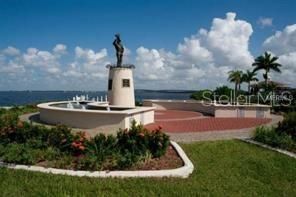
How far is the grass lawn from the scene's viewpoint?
21.3ft

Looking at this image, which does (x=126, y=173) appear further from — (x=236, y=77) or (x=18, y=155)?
(x=236, y=77)

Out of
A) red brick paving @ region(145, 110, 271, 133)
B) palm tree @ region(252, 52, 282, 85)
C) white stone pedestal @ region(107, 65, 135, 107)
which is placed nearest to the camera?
red brick paving @ region(145, 110, 271, 133)

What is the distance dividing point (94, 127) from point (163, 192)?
8774 millimetres

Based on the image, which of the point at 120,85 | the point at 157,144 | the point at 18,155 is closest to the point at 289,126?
the point at 157,144

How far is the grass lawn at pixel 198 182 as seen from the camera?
21.3ft

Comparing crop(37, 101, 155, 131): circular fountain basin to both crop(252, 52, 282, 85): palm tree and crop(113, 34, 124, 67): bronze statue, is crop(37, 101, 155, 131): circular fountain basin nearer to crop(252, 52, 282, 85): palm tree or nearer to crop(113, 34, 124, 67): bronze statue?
crop(113, 34, 124, 67): bronze statue

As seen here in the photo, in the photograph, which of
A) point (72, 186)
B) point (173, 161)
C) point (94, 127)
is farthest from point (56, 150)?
point (94, 127)

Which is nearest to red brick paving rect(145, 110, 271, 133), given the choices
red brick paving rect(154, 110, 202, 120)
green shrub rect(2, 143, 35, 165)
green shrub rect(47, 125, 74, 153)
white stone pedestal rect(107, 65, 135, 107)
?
red brick paving rect(154, 110, 202, 120)

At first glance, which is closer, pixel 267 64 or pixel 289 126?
pixel 289 126

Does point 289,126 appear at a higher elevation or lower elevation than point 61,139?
higher

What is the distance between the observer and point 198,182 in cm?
730

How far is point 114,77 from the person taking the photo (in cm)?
2231

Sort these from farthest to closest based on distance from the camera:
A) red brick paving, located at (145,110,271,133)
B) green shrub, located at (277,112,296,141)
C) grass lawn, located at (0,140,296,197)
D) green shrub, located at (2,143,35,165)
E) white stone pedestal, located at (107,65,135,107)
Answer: white stone pedestal, located at (107,65,135,107) → red brick paving, located at (145,110,271,133) → green shrub, located at (277,112,296,141) → green shrub, located at (2,143,35,165) → grass lawn, located at (0,140,296,197)

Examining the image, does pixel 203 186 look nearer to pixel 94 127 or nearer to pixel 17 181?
pixel 17 181
